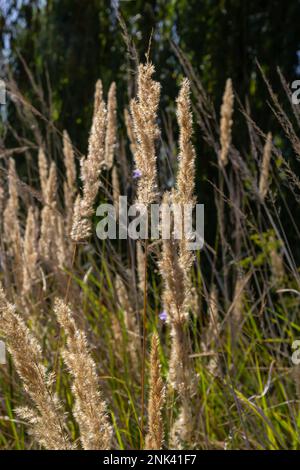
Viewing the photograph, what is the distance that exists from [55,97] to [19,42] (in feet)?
1.38

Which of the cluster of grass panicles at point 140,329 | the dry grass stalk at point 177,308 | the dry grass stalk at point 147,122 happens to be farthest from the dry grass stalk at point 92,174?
the dry grass stalk at point 147,122

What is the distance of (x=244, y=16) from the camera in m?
4.50

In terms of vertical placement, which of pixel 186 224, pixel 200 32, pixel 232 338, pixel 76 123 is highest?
pixel 200 32

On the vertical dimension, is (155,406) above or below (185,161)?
below

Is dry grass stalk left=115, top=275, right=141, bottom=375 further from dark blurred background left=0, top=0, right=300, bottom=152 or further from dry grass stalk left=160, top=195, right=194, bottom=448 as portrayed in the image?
dark blurred background left=0, top=0, right=300, bottom=152

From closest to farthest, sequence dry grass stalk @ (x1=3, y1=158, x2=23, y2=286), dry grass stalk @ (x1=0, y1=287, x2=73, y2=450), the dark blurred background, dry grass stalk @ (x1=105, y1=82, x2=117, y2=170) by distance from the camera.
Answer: dry grass stalk @ (x1=0, y1=287, x2=73, y2=450), dry grass stalk @ (x1=105, y1=82, x2=117, y2=170), dry grass stalk @ (x1=3, y1=158, x2=23, y2=286), the dark blurred background

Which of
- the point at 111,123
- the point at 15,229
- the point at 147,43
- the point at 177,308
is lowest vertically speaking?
the point at 177,308

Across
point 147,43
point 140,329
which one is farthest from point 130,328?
point 147,43

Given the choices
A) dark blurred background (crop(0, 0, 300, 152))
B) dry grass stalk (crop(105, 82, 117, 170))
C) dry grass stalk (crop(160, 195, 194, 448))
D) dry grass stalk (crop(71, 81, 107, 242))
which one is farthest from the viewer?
dark blurred background (crop(0, 0, 300, 152))

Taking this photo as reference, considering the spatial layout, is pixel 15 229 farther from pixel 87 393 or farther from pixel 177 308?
pixel 87 393

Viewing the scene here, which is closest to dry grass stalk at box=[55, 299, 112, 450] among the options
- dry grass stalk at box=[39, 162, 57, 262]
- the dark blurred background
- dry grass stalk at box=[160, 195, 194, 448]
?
dry grass stalk at box=[160, 195, 194, 448]

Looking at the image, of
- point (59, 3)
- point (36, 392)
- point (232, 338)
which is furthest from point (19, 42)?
point (36, 392)

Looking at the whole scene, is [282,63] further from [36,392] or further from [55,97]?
[36,392]

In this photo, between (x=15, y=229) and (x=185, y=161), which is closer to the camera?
(x=185, y=161)
